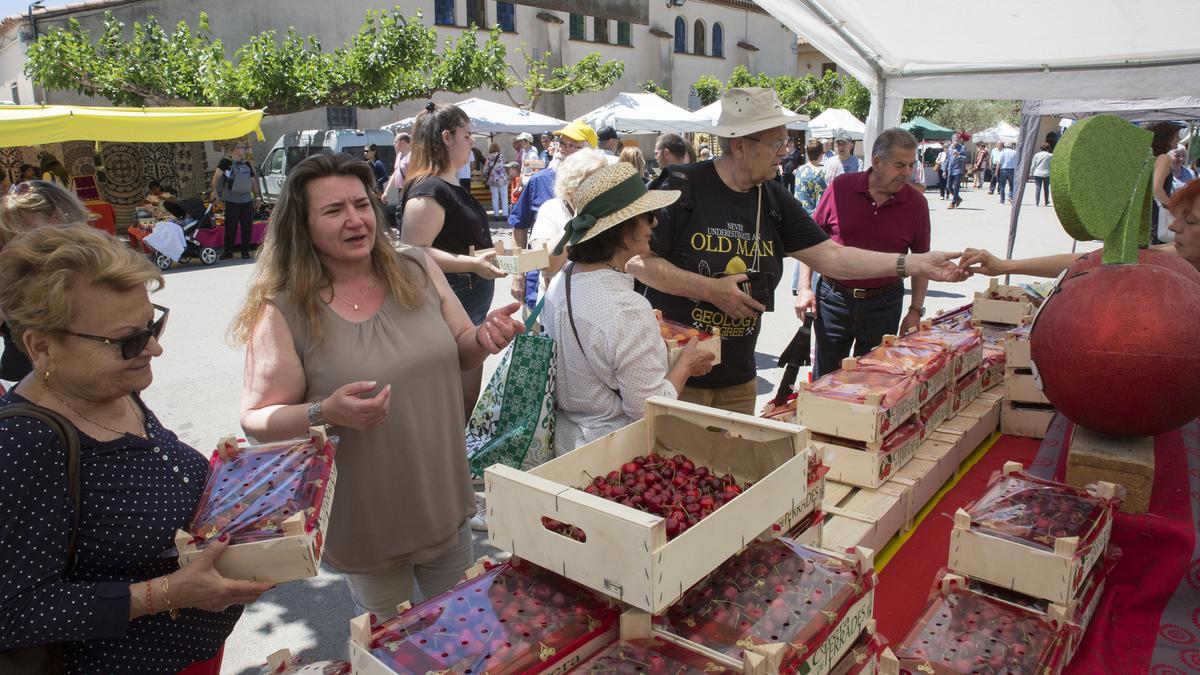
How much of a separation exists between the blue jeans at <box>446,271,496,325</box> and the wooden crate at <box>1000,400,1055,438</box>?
2.81 metres

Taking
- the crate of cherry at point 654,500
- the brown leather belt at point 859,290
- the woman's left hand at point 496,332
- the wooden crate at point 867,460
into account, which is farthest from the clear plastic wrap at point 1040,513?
the brown leather belt at point 859,290

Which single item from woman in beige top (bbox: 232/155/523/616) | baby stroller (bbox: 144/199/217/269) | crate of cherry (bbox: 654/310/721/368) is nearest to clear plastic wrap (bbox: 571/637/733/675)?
woman in beige top (bbox: 232/155/523/616)

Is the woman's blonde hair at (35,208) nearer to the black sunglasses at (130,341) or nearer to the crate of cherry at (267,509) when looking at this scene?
the black sunglasses at (130,341)

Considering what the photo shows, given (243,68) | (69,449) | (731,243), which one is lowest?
(69,449)

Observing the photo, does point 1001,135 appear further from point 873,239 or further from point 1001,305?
point 1001,305

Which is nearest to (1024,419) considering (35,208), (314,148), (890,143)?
(890,143)

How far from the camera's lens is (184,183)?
19.6 metres

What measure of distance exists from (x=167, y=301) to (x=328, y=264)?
9.34m

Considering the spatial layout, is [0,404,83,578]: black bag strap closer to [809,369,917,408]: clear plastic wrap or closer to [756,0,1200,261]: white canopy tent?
[809,369,917,408]: clear plastic wrap

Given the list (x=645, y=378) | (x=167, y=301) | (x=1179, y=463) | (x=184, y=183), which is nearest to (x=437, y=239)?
(x=645, y=378)

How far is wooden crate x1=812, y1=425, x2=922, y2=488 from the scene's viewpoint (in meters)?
2.75

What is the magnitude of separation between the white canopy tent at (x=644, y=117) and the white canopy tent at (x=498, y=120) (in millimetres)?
1611

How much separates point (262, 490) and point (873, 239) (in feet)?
12.7

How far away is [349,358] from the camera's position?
7.03ft
